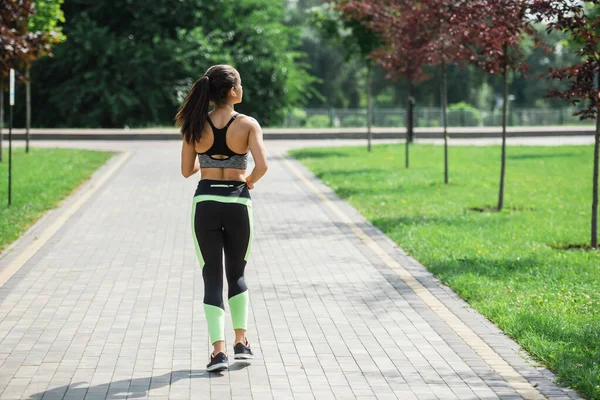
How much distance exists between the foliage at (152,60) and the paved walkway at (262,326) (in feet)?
105

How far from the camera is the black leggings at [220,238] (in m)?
6.57

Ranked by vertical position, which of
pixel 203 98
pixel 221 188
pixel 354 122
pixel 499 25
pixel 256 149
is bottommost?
pixel 354 122

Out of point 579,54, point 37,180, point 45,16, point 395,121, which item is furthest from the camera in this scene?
point 395,121

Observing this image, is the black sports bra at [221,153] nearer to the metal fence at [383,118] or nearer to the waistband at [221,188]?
the waistband at [221,188]

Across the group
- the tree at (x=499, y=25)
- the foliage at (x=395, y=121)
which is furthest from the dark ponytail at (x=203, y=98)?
the foliage at (x=395, y=121)

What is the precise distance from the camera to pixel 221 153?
6.58 meters

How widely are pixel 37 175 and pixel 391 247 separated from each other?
10.1m

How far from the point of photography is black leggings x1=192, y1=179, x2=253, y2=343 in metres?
6.57

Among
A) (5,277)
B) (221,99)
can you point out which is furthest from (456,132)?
(221,99)

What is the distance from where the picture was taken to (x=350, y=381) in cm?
638

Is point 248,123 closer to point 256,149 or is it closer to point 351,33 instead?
point 256,149

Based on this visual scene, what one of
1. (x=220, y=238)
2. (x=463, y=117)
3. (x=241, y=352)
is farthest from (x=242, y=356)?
(x=463, y=117)

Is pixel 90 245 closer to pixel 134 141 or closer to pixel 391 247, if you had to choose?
pixel 391 247

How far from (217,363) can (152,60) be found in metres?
39.2
